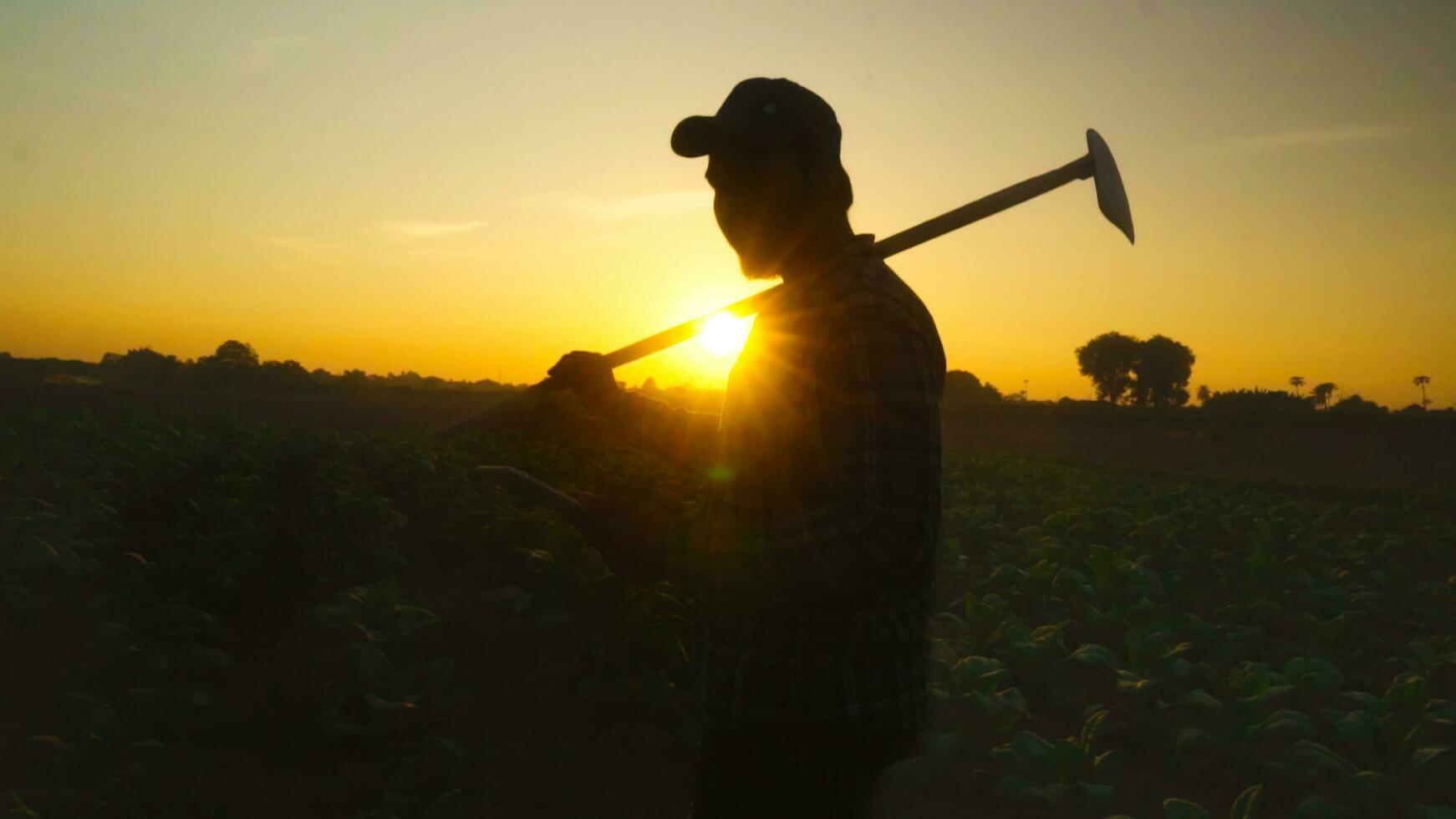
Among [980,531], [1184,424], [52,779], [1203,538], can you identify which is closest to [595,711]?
[52,779]

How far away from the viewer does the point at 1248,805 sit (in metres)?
3.16

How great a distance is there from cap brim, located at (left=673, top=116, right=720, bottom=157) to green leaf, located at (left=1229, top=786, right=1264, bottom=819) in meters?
2.81

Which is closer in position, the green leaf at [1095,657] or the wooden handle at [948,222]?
the wooden handle at [948,222]

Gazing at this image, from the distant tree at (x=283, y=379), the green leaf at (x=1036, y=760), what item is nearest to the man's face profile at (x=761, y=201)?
the green leaf at (x=1036, y=760)

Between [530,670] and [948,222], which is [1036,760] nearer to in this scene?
[948,222]

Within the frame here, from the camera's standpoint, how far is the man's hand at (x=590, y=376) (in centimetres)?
257

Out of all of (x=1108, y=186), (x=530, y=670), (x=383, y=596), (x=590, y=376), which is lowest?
(x=530, y=670)

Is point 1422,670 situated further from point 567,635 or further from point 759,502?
point 759,502

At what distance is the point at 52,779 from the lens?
3.61 metres

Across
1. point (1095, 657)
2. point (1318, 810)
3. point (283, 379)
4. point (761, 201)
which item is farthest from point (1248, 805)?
point (283, 379)

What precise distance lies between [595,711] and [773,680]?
9.62 ft

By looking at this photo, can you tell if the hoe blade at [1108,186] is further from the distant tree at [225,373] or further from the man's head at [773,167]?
the distant tree at [225,373]

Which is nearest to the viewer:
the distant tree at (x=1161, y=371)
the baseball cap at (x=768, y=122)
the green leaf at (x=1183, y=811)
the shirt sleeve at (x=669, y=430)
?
the baseball cap at (x=768, y=122)

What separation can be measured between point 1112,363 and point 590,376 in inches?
4444
